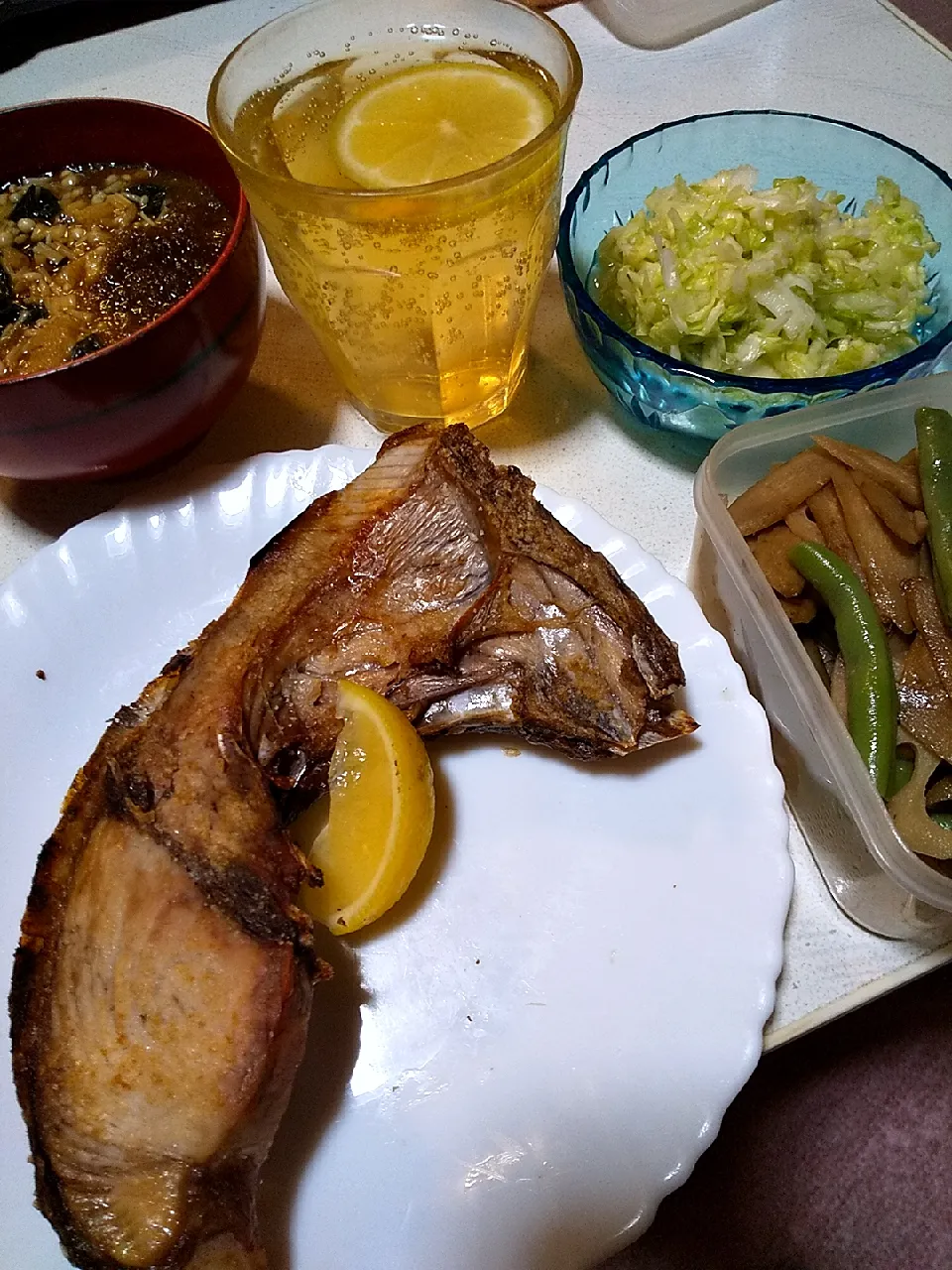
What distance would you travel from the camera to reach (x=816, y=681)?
0.99 m

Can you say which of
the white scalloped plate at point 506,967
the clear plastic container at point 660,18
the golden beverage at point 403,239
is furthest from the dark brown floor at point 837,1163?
the clear plastic container at point 660,18

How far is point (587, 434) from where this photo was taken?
141 cm

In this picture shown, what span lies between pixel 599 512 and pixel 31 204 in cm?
84

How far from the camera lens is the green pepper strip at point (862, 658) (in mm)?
1006

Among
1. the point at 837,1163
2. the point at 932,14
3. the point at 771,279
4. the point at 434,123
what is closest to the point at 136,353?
the point at 434,123

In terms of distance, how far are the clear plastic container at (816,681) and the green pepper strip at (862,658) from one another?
5 centimetres

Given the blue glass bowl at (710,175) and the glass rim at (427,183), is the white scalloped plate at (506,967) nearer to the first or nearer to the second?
the blue glass bowl at (710,175)

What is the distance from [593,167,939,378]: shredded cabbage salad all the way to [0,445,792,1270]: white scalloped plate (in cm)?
36

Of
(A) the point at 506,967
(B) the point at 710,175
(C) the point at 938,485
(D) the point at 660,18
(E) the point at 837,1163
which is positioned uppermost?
(D) the point at 660,18

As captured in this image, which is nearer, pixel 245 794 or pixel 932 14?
pixel 245 794

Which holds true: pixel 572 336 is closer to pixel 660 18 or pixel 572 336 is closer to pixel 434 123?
pixel 434 123

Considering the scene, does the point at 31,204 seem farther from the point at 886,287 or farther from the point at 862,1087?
the point at 862,1087

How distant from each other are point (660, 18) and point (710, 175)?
2.26 ft

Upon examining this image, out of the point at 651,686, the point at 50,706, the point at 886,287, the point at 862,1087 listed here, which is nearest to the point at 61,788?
the point at 50,706
